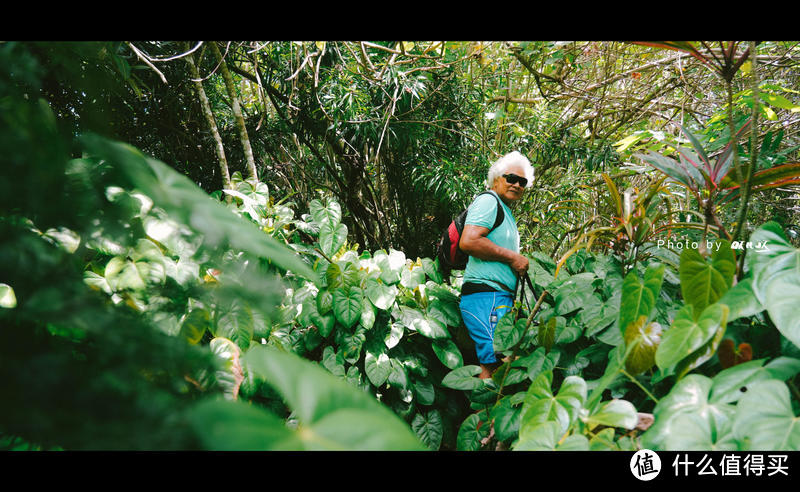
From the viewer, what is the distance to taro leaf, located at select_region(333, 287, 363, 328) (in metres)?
1.52

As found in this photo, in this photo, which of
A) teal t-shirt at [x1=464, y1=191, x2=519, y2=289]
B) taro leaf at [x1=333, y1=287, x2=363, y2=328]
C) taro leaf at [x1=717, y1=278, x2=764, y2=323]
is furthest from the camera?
teal t-shirt at [x1=464, y1=191, x2=519, y2=289]

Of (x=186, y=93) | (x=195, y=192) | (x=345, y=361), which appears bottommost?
(x=345, y=361)

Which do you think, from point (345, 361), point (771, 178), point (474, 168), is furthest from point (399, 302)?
point (474, 168)

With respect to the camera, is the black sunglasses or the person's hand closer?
the person's hand

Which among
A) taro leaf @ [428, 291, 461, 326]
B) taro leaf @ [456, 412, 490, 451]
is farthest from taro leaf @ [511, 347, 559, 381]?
taro leaf @ [428, 291, 461, 326]

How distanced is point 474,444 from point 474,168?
2713 millimetres

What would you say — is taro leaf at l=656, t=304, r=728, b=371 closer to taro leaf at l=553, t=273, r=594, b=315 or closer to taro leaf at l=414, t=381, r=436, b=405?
taro leaf at l=553, t=273, r=594, b=315

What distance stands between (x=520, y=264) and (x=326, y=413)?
1.44 meters

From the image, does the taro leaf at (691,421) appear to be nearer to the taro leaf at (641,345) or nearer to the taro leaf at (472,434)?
the taro leaf at (641,345)

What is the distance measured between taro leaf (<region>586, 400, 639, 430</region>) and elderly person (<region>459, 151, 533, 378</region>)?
3.25ft

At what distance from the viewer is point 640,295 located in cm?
73
